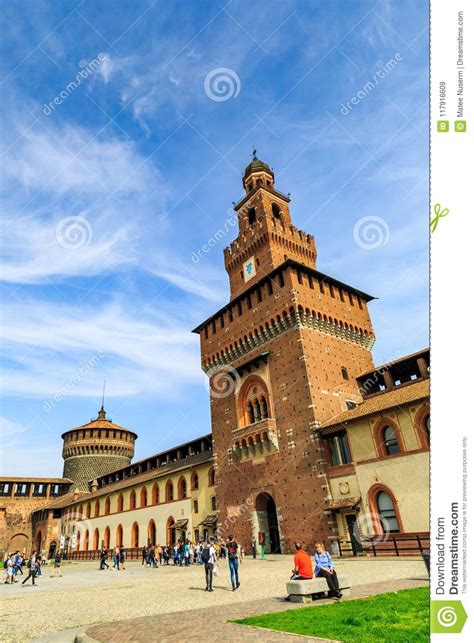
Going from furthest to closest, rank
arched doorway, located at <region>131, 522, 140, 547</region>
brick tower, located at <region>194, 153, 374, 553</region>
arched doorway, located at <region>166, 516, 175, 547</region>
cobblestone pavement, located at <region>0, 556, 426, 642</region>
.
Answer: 1. arched doorway, located at <region>131, 522, 140, 547</region>
2. arched doorway, located at <region>166, 516, 175, 547</region>
3. brick tower, located at <region>194, 153, 374, 553</region>
4. cobblestone pavement, located at <region>0, 556, 426, 642</region>

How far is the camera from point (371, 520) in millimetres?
19609

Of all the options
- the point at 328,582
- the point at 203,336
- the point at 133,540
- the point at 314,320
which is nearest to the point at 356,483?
the point at 314,320

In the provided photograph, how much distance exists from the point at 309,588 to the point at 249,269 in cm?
2730

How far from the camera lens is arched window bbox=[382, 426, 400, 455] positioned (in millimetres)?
19672

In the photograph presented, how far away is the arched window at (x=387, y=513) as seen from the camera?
62.2 ft

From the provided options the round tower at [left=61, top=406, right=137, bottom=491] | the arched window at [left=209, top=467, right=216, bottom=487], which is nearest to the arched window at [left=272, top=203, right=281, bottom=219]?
the arched window at [left=209, top=467, right=216, bottom=487]

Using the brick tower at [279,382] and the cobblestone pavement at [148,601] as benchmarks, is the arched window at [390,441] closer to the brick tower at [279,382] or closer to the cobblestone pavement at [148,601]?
the brick tower at [279,382]

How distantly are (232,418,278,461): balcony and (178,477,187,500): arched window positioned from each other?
9133 mm

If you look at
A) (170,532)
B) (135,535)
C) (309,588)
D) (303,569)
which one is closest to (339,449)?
(303,569)

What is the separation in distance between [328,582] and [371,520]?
40.2 feet

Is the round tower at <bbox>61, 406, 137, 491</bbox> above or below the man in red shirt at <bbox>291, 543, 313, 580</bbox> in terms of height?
above

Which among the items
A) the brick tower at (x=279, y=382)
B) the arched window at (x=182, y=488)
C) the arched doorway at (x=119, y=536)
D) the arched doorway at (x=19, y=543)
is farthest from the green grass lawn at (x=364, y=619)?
the arched doorway at (x=19, y=543)

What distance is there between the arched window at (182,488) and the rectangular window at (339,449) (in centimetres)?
1690

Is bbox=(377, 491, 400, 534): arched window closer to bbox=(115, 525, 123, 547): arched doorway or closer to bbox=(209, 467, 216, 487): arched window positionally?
bbox=(209, 467, 216, 487): arched window
